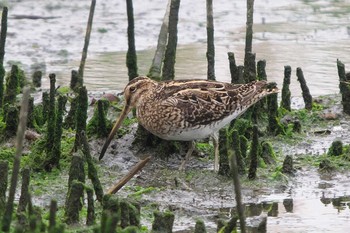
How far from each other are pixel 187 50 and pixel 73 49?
1653 mm

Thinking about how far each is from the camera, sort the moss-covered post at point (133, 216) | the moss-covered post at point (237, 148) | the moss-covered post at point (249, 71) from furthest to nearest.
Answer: the moss-covered post at point (249, 71) < the moss-covered post at point (237, 148) < the moss-covered post at point (133, 216)

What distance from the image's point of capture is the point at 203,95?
27.8 ft

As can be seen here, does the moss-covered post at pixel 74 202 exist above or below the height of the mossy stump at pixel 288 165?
below

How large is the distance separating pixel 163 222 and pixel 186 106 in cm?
235

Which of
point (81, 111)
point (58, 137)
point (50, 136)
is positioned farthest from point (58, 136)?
point (81, 111)

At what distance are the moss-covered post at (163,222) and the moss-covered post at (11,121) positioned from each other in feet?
9.43

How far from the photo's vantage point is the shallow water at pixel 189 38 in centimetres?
1314

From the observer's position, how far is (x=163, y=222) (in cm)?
616

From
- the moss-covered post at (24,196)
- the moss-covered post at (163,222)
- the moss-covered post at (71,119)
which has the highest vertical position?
the moss-covered post at (71,119)

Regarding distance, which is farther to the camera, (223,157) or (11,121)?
(11,121)

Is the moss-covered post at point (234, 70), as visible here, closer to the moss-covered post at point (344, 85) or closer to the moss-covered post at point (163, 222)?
the moss-covered post at point (344, 85)

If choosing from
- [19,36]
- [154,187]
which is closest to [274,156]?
[154,187]

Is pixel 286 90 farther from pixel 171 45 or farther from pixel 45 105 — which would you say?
pixel 45 105

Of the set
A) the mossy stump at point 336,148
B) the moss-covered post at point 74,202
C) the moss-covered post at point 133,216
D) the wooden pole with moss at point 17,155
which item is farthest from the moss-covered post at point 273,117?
the wooden pole with moss at point 17,155
